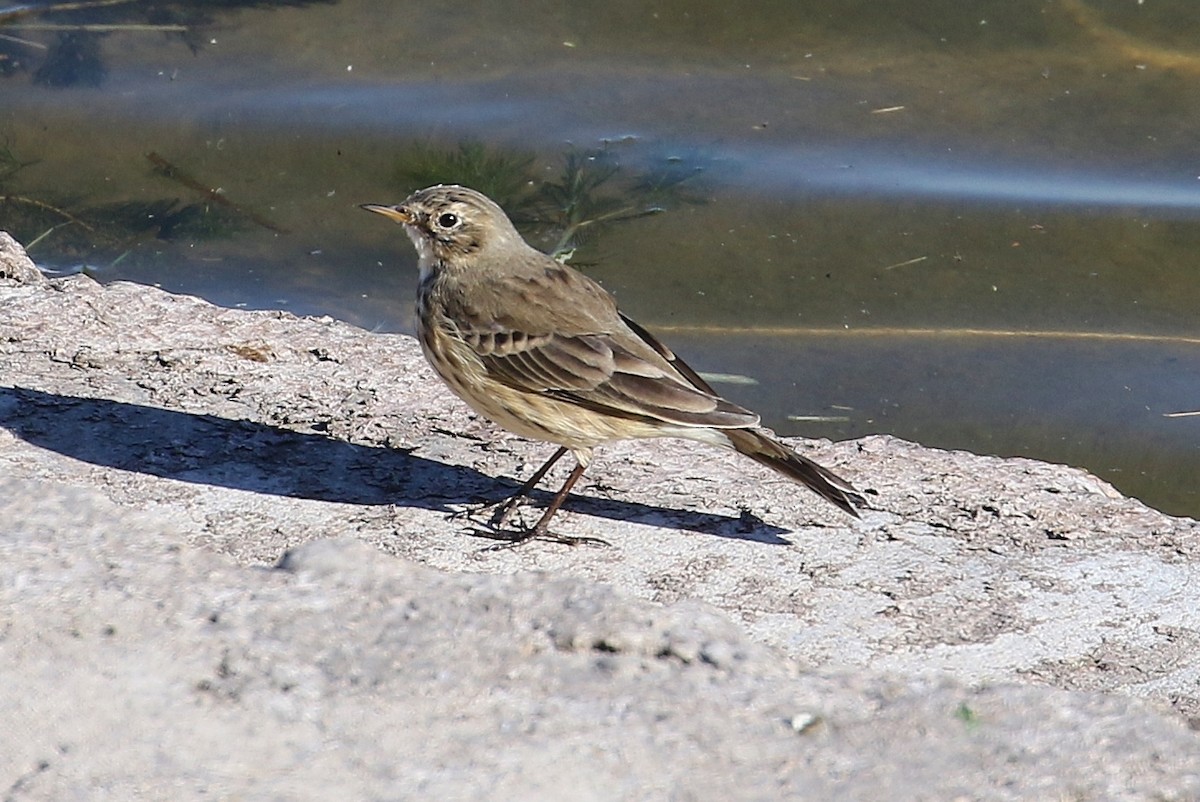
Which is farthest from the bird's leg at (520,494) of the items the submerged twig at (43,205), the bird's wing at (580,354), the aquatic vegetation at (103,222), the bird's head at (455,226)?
the submerged twig at (43,205)

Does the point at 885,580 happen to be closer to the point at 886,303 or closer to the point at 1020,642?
the point at 1020,642

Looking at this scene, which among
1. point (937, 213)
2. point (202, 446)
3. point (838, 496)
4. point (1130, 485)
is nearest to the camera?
point (838, 496)

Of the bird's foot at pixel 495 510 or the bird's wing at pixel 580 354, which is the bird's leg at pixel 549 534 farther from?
the bird's wing at pixel 580 354

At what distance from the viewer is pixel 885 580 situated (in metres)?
4.46

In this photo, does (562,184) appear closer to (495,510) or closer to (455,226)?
(455,226)

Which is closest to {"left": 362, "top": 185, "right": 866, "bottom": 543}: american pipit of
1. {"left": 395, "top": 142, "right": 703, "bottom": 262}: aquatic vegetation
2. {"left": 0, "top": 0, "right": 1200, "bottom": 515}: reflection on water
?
{"left": 0, "top": 0, "right": 1200, "bottom": 515}: reflection on water

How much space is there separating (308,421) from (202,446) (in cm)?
40

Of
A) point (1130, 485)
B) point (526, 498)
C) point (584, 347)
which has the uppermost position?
point (584, 347)

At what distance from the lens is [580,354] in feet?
17.1

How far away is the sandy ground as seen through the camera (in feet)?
10.3

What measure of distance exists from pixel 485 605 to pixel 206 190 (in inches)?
219

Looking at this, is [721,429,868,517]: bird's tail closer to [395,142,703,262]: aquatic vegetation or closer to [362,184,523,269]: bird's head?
[362,184,523,269]: bird's head

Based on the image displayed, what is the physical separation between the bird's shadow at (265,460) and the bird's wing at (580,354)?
31 cm

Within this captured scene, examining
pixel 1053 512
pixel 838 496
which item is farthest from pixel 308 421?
pixel 1053 512
